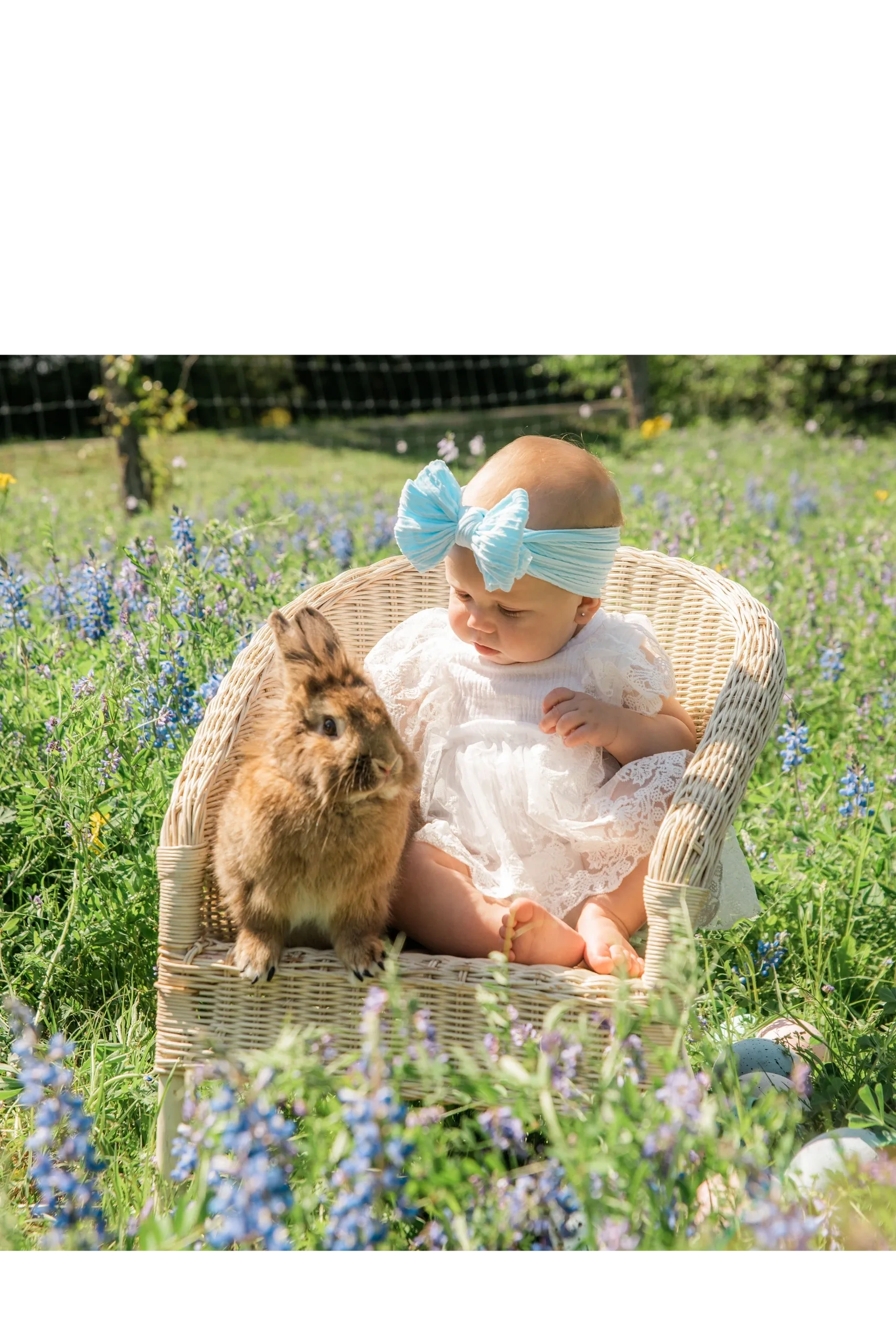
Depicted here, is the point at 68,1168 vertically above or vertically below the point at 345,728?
below

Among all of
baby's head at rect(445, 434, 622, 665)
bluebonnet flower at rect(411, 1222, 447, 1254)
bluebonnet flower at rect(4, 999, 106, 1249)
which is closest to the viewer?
bluebonnet flower at rect(4, 999, 106, 1249)

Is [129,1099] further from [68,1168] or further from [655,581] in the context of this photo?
[655,581]

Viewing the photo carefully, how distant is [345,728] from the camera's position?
2.51 metres

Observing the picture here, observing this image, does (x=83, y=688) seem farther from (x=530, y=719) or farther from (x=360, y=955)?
(x=360, y=955)

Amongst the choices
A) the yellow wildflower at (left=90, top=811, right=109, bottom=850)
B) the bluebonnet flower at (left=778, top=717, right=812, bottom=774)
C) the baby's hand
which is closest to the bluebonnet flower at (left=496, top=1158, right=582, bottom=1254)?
the baby's hand

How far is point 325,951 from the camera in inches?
107

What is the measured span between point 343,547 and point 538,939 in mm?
2985

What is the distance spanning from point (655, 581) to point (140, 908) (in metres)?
1.87

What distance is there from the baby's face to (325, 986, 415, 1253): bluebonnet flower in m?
1.59

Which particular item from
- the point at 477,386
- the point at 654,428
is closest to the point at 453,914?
the point at 654,428

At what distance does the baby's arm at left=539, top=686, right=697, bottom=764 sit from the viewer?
315 centimetres

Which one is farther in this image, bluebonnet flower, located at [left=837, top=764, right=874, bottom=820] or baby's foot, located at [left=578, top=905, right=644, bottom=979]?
bluebonnet flower, located at [left=837, top=764, right=874, bottom=820]

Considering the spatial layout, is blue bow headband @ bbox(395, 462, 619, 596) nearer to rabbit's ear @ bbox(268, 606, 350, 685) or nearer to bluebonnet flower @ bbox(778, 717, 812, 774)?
rabbit's ear @ bbox(268, 606, 350, 685)
